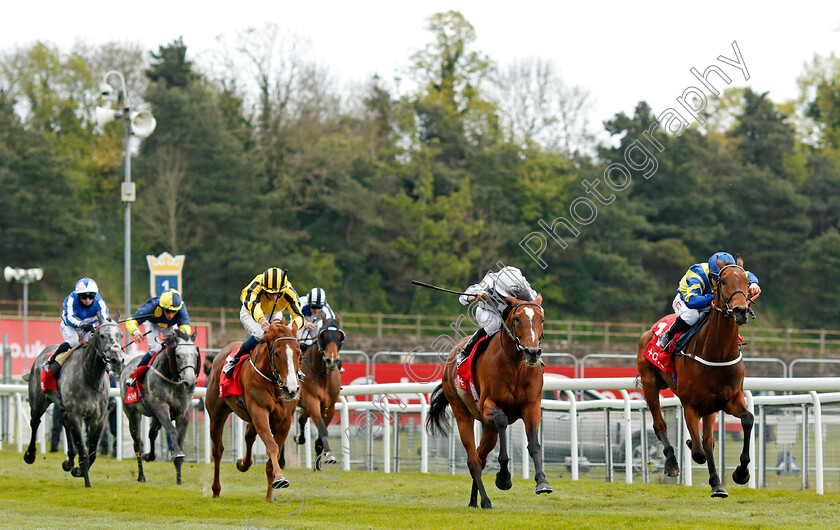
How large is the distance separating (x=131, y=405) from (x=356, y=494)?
3905mm

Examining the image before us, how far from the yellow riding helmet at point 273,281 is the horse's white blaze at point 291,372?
1444 millimetres

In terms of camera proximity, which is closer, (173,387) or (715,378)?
(715,378)

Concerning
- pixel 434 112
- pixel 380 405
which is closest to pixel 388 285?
pixel 434 112

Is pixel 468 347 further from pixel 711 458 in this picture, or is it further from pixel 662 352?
pixel 711 458

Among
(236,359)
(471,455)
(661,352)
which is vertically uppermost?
(661,352)

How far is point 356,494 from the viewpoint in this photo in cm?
1077

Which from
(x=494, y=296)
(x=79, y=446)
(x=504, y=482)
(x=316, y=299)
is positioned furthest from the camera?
(x=316, y=299)

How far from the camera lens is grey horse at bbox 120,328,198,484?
39.0 ft

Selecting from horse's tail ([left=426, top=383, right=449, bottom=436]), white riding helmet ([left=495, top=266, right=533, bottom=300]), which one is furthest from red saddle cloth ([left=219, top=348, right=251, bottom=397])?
white riding helmet ([left=495, top=266, right=533, bottom=300])

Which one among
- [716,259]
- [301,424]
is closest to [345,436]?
[301,424]

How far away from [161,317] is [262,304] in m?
2.72

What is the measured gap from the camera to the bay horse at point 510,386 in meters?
8.13

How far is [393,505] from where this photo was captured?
9578mm

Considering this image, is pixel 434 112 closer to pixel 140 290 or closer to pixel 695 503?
pixel 140 290
